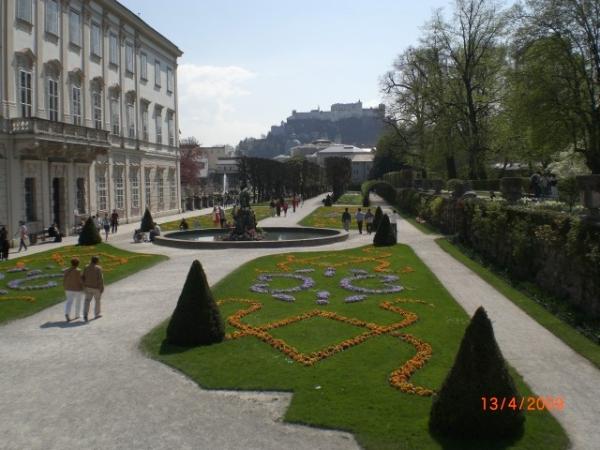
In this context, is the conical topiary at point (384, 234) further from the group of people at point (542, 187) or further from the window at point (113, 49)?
the window at point (113, 49)

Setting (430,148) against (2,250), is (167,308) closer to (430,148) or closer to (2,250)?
(2,250)

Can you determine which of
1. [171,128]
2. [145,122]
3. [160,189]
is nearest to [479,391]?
[145,122]

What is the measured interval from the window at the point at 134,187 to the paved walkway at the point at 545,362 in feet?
108

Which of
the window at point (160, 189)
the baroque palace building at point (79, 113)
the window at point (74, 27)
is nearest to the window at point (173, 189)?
the baroque palace building at point (79, 113)

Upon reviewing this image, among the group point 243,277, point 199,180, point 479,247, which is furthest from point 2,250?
point 199,180

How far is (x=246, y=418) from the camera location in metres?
8.65

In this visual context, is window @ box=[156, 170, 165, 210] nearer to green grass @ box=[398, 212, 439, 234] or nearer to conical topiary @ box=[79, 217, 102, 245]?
green grass @ box=[398, 212, 439, 234]

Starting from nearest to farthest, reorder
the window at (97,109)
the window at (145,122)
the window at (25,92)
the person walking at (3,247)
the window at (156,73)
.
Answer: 1. the person walking at (3,247)
2. the window at (25,92)
3. the window at (97,109)
4. the window at (145,122)
5. the window at (156,73)

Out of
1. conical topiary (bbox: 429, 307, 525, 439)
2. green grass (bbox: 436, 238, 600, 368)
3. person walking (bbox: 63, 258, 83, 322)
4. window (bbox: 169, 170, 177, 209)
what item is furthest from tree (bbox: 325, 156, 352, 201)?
conical topiary (bbox: 429, 307, 525, 439)

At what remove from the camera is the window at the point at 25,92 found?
102 ft

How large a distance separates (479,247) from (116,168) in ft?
91.6

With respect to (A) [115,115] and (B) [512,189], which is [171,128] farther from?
(B) [512,189]
